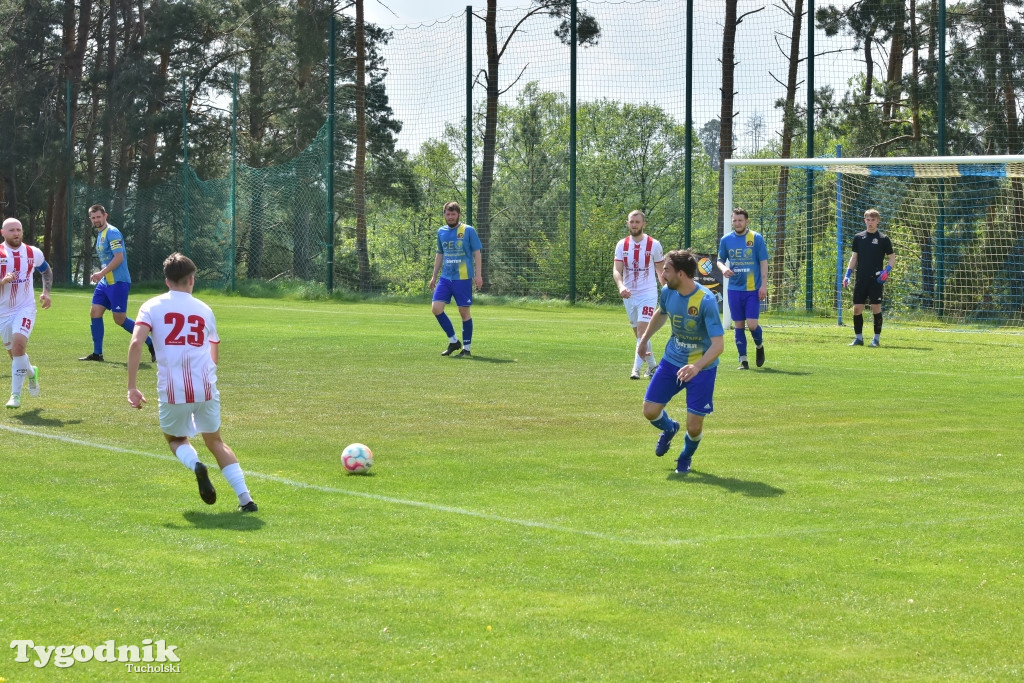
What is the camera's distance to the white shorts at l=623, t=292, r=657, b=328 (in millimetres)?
16109

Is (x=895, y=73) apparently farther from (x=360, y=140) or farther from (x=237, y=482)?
(x=237, y=482)

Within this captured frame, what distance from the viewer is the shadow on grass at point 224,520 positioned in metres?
7.52

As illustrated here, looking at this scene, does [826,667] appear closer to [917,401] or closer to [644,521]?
[644,521]

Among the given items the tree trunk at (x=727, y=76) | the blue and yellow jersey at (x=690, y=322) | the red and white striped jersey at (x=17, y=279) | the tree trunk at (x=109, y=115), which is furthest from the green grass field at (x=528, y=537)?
the tree trunk at (x=109, y=115)

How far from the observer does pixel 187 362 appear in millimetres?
7957

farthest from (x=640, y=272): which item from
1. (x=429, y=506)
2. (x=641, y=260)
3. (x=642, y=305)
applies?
(x=429, y=506)

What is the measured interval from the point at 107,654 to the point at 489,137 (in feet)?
98.7

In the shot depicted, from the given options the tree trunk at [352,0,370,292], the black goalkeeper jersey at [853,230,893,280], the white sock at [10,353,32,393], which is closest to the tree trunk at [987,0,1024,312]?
the black goalkeeper jersey at [853,230,893,280]

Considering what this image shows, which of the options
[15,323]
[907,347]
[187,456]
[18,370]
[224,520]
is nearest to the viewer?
[224,520]

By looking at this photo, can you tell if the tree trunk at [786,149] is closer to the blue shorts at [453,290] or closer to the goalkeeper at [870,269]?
the goalkeeper at [870,269]

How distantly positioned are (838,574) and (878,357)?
1230cm

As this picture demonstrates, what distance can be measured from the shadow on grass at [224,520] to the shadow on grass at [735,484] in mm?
3210

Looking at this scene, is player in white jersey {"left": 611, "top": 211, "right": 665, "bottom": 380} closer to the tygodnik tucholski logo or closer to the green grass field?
the green grass field

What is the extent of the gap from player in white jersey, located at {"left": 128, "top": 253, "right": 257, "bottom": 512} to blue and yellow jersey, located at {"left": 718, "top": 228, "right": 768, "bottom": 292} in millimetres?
10124
